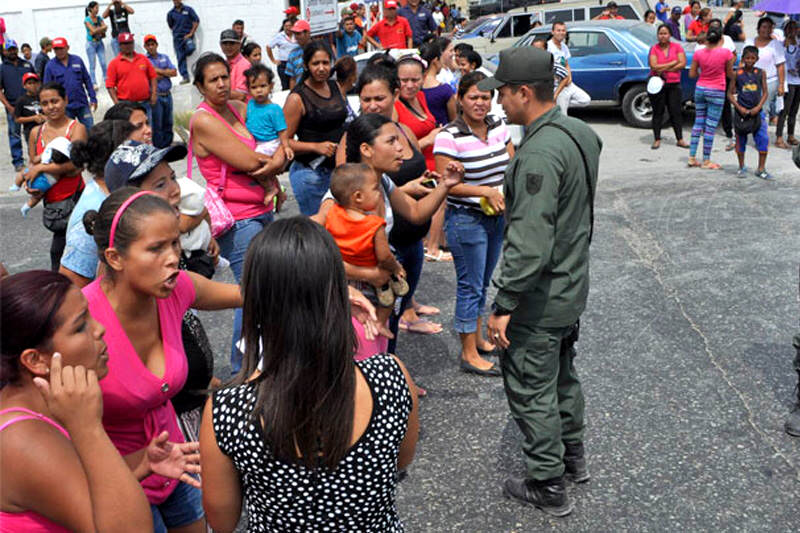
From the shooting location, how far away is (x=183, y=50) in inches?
633

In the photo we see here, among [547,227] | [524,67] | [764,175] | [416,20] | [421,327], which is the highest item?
[416,20]

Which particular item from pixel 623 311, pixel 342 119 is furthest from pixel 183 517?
pixel 623 311

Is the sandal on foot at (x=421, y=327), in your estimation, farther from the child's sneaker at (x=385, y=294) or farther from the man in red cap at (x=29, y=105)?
the man in red cap at (x=29, y=105)

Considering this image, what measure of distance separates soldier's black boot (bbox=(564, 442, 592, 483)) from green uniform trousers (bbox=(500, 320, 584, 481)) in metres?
0.21

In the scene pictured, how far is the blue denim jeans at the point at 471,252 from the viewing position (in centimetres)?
466

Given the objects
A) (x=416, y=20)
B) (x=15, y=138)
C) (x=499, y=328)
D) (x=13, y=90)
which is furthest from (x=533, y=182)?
(x=416, y=20)

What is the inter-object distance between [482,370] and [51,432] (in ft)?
11.2

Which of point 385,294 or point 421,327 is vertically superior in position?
point 385,294

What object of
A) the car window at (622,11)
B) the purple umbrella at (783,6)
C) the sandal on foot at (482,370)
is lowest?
the sandal on foot at (482,370)

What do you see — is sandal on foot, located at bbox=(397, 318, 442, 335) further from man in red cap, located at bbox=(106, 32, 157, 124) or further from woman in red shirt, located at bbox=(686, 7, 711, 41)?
woman in red shirt, located at bbox=(686, 7, 711, 41)

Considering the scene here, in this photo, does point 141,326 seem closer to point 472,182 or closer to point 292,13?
point 472,182

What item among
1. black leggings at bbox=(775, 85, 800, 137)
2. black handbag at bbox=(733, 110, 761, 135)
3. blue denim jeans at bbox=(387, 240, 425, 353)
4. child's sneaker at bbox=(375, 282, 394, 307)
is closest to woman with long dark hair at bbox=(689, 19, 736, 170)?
black handbag at bbox=(733, 110, 761, 135)

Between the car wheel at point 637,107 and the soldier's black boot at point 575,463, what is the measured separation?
10451 mm

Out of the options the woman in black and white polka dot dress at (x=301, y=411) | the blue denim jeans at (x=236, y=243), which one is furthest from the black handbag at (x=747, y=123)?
the woman in black and white polka dot dress at (x=301, y=411)
